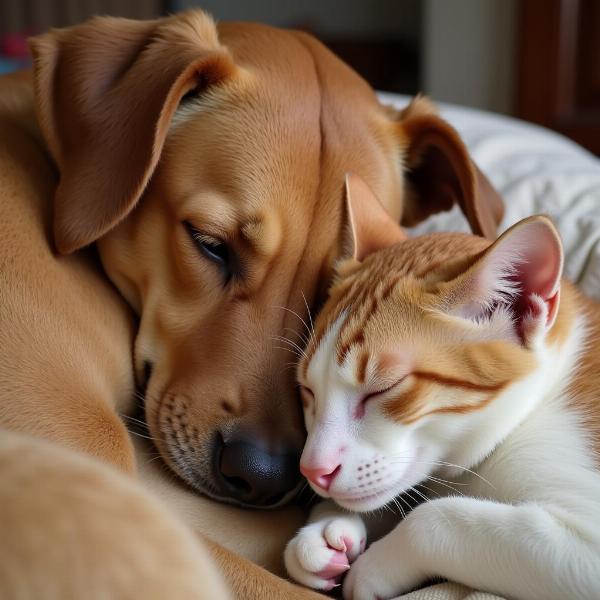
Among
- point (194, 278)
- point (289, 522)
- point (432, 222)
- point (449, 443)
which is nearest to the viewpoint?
point (449, 443)

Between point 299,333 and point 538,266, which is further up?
point 538,266

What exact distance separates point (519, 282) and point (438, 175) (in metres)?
0.67

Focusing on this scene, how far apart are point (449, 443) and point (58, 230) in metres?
0.69

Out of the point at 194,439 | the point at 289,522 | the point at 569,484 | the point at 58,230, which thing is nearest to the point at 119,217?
the point at 58,230

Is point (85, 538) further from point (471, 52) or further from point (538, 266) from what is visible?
point (471, 52)

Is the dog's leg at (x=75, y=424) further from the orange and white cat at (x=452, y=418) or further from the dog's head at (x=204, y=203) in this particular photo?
the orange and white cat at (x=452, y=418)

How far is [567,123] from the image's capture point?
4.47m

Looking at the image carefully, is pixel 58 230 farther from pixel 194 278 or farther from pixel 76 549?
pixel 76 549

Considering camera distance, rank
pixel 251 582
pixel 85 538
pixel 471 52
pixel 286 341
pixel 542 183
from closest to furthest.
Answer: pixel 85 538 → pixel 251 582 → pixel 286 341 → pixel 542 183 → pixel 471 52

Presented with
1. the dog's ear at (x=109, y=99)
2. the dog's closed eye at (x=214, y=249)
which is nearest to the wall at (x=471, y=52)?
the dog's ear at (x=109, y=99)

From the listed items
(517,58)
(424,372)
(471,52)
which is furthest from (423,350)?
(471,52)

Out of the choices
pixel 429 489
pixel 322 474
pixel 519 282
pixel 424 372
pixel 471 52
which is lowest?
pixel 471 52

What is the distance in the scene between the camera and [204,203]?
4.67ft

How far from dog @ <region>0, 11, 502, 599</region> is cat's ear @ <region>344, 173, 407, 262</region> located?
31 millimetres
